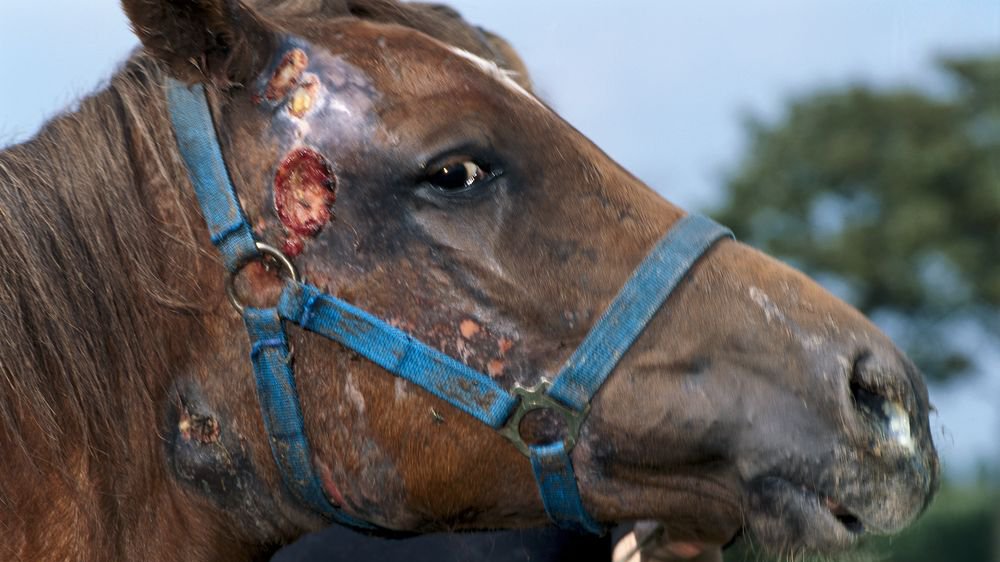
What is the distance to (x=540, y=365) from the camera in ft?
7.44

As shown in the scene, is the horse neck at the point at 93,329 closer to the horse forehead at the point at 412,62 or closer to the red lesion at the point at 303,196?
the red lesion at the point at 303,196

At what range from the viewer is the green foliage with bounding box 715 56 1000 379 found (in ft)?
53.0

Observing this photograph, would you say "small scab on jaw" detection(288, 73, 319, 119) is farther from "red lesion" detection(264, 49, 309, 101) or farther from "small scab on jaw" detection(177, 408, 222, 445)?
"small scab on jaw" detection(177, 408, 222, 445)

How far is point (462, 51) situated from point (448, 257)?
477 millimetres

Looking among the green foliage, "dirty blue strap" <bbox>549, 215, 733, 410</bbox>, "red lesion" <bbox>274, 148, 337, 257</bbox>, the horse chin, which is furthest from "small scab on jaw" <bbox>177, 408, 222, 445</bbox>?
the green foliage

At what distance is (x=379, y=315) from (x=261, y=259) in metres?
0.27

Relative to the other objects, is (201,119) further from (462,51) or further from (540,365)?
(540,365)

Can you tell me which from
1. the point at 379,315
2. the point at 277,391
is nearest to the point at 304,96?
the point at 379,315

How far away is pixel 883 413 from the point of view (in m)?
2.16

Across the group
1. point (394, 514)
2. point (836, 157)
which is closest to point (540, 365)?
point (394, 514)

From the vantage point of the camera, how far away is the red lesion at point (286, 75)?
2410 millimetres

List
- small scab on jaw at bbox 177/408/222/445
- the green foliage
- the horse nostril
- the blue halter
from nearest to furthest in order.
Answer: the horse nostril, the blue halter, small scab on jaw at bbox 177/408/222/445, the green foliage

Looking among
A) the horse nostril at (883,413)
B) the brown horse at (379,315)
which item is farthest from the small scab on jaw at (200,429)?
the horse nostril at (883,413)

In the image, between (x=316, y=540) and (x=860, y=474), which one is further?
(x=316, y=540)
